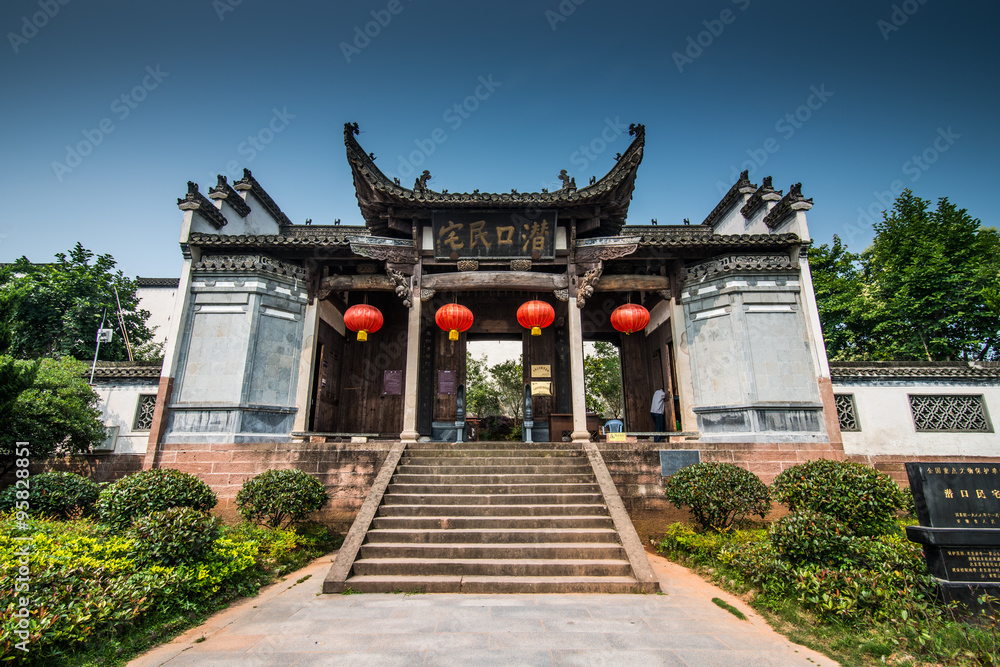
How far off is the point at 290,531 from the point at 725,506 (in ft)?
20.1

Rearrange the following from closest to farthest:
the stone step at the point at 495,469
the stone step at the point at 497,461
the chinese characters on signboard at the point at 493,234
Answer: the stone step at the point at 495,469, the stone step at the point at 497,461, the chinese characters on signboard at the point at 493,234

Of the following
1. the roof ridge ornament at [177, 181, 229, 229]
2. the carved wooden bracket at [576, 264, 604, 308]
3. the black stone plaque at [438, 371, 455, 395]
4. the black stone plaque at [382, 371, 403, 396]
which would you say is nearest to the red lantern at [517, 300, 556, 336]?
the carved wooden bracket at [576, 264, 604, 308]

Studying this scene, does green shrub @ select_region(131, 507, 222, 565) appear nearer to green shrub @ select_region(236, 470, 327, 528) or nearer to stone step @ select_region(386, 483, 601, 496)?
green shrub @ select_region(236, 470, 327, 528)

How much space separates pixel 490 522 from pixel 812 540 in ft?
11.9

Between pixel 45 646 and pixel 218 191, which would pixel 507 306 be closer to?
pixel 218 191

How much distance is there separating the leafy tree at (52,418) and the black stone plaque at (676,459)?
1016cm

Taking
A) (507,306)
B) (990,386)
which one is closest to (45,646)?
(507,306)

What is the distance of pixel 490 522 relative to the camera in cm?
616

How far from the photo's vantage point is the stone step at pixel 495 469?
737cm

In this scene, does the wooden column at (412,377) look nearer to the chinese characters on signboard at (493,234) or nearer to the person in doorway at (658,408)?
the chinese characters on signboard at (493,234)

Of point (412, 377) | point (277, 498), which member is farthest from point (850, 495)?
point (277, 498)

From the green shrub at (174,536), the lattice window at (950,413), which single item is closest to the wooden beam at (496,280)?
the green shrub at (174,536)

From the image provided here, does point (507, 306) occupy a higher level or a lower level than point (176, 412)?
higher

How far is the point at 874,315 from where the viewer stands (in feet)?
51.3
